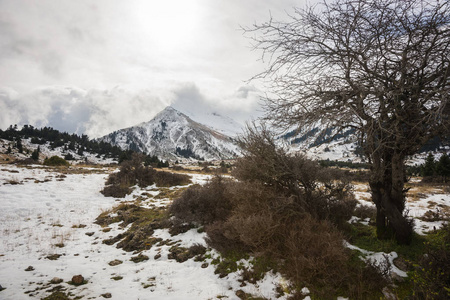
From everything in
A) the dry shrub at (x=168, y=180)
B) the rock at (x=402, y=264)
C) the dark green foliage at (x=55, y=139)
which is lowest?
the dry shrub at (x=168, y=180)

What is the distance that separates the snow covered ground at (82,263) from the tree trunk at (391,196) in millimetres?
3410

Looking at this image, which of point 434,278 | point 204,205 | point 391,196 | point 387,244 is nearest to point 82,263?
point 204,205

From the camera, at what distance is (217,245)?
6.74 m

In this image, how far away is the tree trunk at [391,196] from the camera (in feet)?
16.5

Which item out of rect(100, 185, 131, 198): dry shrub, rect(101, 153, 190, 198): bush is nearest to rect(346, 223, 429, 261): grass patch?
rect(100, 185, 131, 198): dry shrub

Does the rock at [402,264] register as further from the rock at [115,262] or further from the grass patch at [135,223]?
the rock at [115,262]

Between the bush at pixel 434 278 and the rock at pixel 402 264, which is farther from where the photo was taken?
the rock at pixel 402 264

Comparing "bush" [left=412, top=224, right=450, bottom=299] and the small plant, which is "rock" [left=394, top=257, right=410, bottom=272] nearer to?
"bush" [left=412, top=224, right=450, bottom=299]

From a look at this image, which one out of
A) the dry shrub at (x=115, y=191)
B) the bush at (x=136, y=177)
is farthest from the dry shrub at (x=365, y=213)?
the bush at (x=136, y=177)

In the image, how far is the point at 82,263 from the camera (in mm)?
7129

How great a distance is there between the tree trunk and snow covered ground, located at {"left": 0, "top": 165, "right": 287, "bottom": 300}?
134 inches

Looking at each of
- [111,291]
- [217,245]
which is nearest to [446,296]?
[217,245]

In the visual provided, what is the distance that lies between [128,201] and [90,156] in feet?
216

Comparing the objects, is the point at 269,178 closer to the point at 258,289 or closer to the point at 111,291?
the point at 258,289
